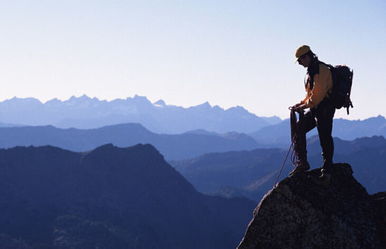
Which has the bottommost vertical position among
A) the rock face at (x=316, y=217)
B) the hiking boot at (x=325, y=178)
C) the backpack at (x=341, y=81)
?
the rock face at (x=316, y=217)

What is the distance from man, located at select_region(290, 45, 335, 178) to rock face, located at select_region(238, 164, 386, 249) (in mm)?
632

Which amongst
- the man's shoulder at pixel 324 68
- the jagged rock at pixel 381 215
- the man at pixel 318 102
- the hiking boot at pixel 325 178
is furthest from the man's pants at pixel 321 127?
the jagged rock at pixel 381 215

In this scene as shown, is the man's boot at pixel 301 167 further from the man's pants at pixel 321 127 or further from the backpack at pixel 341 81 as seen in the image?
the backpack at pixel 341 81

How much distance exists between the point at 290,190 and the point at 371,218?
76.0 inches

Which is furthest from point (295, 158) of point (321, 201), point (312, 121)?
point (321, 201)

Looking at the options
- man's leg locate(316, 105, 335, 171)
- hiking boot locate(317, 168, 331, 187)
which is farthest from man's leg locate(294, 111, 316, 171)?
hiking boot locate(317, 168, 331, 187)

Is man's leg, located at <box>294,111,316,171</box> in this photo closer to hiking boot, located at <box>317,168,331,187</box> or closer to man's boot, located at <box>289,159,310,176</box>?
man's boot, located at <box>289,159,310,176</box>

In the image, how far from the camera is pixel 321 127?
1212 centimetres

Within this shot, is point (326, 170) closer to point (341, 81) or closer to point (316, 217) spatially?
point (316, 217)

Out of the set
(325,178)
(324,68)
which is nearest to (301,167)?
(325,178)

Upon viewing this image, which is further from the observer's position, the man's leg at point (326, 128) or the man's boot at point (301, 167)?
the man's boot at point (301, 167)

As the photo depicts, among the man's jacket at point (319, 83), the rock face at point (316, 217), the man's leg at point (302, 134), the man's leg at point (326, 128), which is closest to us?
the rock face at point (316, 217)

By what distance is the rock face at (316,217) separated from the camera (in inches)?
423

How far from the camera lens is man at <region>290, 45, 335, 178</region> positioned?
38.4 feet
